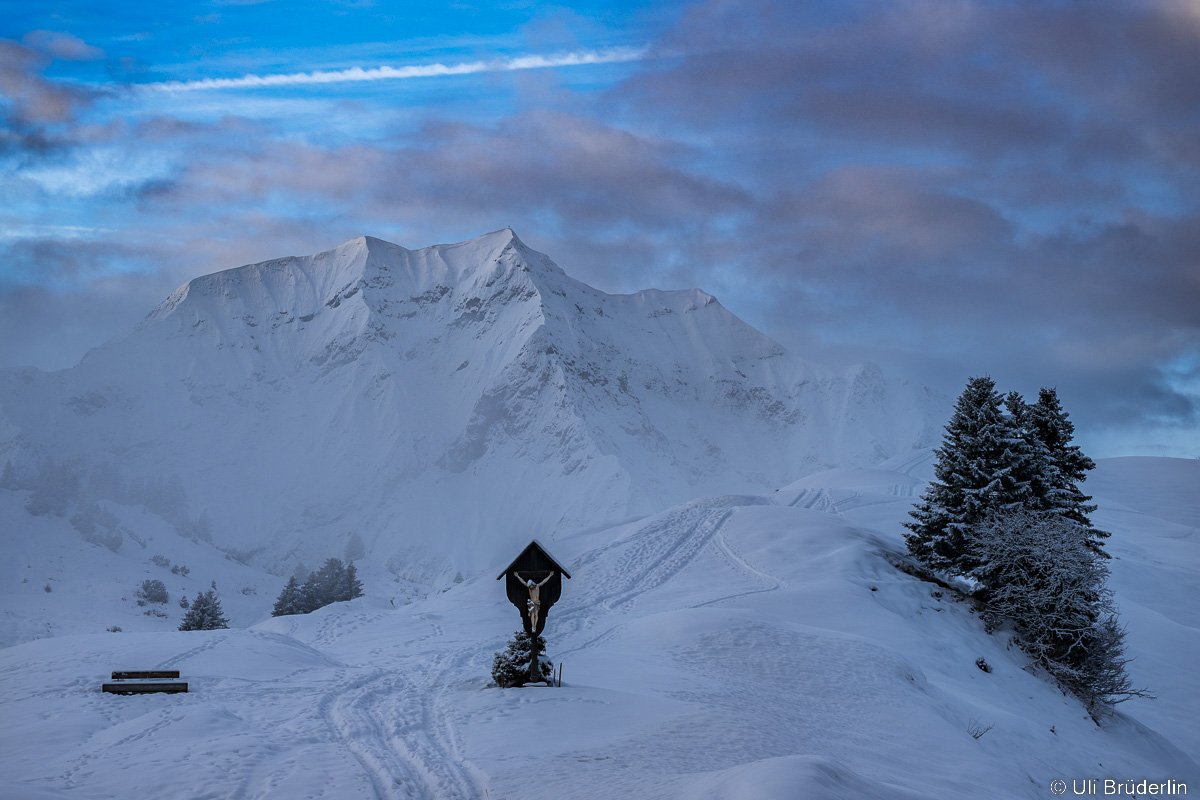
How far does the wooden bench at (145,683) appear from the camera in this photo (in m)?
16.8

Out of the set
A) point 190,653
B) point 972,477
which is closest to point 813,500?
point 972,477

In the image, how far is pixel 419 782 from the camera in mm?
11961

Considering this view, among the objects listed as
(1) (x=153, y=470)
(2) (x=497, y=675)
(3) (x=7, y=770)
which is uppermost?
(1) (x=153, y=470)

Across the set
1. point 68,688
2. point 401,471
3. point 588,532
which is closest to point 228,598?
point 588,532

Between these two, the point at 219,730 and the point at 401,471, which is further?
the point at 401,471

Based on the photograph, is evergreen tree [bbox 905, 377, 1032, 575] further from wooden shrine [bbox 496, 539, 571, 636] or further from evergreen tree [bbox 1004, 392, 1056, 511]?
wooden shrine [bbox 496, 539, 571, 636]

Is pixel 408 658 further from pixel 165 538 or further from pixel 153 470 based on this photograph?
pixel 153 470

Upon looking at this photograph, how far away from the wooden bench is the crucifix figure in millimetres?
7150

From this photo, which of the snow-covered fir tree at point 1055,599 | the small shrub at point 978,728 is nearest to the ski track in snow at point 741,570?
the snow-covered fir tree at point 1055,599

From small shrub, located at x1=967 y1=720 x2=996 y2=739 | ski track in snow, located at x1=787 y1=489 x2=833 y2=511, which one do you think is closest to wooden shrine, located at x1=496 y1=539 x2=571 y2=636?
small shrub, located at x1=967 y1=720 x2=996 y2=739

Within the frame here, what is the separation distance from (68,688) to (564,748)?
1067 centimetres

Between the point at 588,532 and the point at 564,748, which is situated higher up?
the point at 588,532

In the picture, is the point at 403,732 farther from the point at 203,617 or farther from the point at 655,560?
the point at 203,617

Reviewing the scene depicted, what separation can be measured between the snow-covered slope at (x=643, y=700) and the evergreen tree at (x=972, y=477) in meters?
1.93
